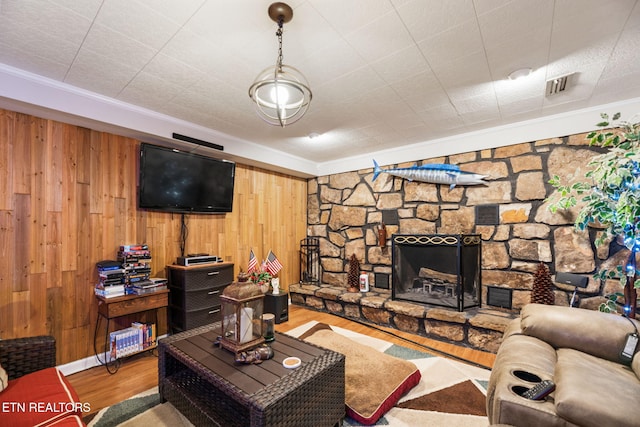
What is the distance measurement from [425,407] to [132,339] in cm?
265

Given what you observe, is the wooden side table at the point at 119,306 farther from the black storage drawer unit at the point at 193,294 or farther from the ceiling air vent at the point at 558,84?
the ceiling air vent at the point at 558,84

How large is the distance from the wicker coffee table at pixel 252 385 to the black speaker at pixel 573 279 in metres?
2.36

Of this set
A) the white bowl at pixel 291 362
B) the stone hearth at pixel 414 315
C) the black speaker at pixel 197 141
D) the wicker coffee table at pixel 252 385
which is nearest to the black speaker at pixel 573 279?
the stone hearth at pixel 414 315

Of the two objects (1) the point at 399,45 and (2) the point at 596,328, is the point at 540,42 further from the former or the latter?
(2) the point at 596,328

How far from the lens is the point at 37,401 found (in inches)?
52.8

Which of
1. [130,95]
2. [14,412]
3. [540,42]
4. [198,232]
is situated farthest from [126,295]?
[540,42]

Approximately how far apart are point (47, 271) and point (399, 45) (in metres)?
3.35

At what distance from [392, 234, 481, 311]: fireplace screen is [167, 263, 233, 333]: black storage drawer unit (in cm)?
222

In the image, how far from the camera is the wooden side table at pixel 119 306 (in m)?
2.48

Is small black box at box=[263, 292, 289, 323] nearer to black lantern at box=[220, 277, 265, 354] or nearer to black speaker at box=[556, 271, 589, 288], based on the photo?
black lantern at box=[220, 277, 265, 354]

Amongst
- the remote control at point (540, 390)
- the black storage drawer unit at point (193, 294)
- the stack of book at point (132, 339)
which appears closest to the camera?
the remote control at point (540, 390)

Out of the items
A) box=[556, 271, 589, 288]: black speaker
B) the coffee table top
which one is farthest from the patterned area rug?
box=[556, 271, 589, 288]: black speaker

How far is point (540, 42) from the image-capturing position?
1.79 m

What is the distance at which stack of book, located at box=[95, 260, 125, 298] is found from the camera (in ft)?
8.36
